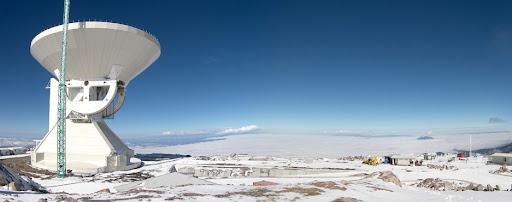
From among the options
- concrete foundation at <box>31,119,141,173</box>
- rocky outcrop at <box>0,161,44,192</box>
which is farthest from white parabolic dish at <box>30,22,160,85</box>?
rocky outcrop at <box>0,161,44,192</box>

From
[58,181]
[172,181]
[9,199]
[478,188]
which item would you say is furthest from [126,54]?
[478,188]

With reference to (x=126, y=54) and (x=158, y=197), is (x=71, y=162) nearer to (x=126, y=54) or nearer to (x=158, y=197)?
(x=126, y=54)

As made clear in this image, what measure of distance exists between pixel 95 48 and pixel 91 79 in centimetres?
466

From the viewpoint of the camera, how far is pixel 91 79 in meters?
31.0

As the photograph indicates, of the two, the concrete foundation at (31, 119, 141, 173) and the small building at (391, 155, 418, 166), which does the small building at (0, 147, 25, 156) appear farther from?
the small building at (391, 155, 418, 166)

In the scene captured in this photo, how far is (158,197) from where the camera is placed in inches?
361

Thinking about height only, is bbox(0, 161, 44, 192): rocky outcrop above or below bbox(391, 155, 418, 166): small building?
above

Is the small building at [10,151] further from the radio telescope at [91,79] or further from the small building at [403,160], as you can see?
the small building at [403,160]

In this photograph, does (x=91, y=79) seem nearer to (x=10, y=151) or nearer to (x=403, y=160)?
(x=10, y=151)

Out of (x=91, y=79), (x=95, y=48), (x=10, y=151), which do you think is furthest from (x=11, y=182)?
(x=10, y=151)

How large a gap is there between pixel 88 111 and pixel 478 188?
3321 cm

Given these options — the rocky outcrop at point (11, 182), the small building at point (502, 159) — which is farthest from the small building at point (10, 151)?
the small building at point (502, 159)

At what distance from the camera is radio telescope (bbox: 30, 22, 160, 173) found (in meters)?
27.6

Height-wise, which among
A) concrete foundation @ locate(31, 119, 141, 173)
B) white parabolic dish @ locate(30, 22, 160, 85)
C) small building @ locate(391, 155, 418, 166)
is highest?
white parabolic dish @ locate(30, 22, 160, 85)
